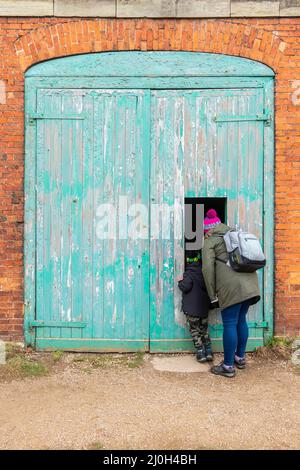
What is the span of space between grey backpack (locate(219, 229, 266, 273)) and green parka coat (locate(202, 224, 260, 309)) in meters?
0.06

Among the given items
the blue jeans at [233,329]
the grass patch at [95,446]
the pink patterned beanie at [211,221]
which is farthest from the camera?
the pink patterned beanie at [211,221]

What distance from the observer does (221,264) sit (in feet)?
15.4

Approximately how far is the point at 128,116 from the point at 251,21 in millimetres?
1871

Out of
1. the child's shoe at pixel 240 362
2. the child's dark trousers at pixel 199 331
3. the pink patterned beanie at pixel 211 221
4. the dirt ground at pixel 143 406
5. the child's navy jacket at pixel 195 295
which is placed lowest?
the dirt ground at pixel 143 406

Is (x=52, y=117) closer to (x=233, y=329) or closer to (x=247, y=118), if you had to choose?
(x=247, y=118)

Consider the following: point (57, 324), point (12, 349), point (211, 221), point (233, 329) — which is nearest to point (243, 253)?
point (211, 221)

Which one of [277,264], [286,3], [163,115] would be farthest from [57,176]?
[286,3]

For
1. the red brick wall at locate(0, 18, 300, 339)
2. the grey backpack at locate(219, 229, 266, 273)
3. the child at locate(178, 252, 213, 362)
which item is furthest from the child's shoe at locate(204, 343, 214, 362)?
the grey backpack at locate(219, 229, 266, 273)

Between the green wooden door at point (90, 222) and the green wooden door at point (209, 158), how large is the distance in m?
0.21

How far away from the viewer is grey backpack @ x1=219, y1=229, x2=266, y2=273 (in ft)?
14.8

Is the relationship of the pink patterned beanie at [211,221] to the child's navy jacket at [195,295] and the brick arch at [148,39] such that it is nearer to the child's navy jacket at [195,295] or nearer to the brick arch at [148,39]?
the child's navy jacket at [195,295]

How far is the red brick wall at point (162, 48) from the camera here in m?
5.27

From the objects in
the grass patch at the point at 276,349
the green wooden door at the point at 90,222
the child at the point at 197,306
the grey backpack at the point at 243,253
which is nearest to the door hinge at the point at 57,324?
the green wooden door at the point at 90,222

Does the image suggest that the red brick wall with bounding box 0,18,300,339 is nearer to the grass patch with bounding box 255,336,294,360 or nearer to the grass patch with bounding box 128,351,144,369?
the grass patch with bounding box 255,336,294,360
